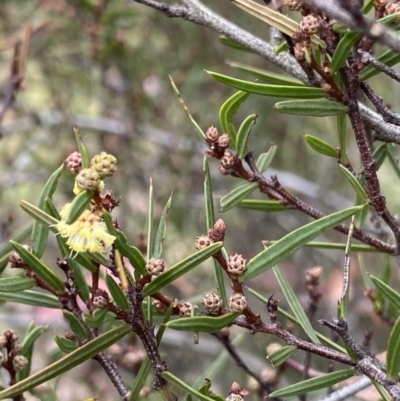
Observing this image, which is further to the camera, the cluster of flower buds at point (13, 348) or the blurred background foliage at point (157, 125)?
the blurred background foliage at point (157, 125)

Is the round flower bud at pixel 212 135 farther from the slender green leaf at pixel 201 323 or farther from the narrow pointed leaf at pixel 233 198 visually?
the slender green leaf at pixel 201 323

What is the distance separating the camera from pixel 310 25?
40cm

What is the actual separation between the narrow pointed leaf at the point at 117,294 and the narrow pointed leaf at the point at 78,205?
0.08 meters

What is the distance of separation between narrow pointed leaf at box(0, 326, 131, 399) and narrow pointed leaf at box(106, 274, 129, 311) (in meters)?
0.02

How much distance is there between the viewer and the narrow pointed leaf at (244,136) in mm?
483

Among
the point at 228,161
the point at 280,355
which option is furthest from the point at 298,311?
the point at 228,161

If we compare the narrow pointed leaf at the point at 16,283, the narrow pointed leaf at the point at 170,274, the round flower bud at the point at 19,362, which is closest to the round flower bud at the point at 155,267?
the narrow pointed leaf at the point at 170,274

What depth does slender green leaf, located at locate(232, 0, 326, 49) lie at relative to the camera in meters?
0.43

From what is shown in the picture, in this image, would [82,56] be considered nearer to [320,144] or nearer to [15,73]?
[15,73]

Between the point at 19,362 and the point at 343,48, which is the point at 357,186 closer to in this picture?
the point at 343,48

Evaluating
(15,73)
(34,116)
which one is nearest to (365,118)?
(15,73)

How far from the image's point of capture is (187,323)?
1.30 ft

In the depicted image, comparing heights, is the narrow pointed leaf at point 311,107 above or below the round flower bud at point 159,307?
above

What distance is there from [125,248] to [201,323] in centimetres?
8
